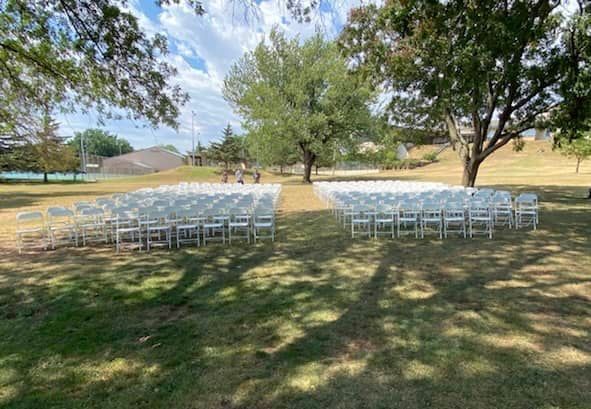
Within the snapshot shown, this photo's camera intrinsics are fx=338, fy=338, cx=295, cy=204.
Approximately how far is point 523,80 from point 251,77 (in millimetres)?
19780

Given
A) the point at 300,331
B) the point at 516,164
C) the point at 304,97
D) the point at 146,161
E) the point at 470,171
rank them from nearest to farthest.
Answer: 1. the point at 300,331
2. the point at 470,171
3. the point at 304,97
4. the point at 516,164
5. the point at 146,161

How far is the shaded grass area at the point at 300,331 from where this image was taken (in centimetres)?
269

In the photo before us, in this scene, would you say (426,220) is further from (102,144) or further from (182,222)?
(102,144)

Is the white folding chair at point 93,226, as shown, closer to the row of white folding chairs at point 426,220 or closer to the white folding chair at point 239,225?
the white folding chair at point 239,225

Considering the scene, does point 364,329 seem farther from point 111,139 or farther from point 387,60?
point 111,139

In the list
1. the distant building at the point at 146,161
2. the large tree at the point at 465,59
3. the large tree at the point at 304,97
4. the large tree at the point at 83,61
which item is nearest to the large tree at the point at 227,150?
the distant building at the point at 146,161

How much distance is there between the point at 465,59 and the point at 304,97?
1700cm

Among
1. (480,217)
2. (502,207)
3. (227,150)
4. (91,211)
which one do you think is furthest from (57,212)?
(227,150)

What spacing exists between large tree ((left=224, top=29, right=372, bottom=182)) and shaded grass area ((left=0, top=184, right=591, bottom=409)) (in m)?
18.6

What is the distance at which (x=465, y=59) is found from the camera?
7.95m

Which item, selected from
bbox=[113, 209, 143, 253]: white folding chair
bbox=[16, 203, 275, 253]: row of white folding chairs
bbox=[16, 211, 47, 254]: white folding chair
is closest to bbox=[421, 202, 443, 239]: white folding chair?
bbox=[16, 203, 275, 253]: row of white folding chairs

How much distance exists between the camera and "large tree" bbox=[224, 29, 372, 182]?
2391 cm

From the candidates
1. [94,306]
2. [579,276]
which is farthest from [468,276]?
[94,306]

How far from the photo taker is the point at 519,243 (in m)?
7.38
